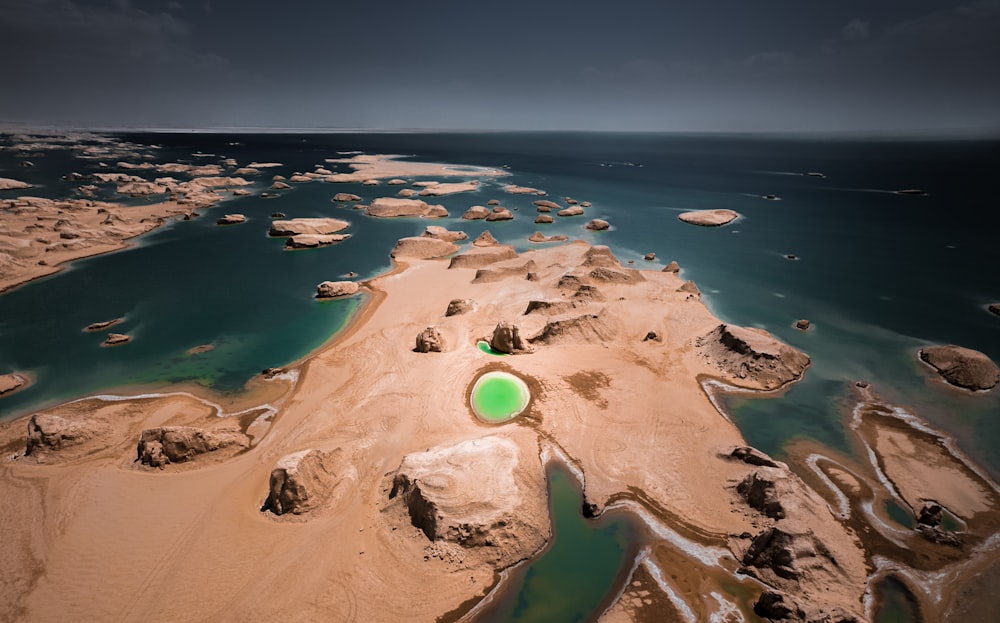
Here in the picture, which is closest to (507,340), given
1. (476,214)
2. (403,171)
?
(476,214)

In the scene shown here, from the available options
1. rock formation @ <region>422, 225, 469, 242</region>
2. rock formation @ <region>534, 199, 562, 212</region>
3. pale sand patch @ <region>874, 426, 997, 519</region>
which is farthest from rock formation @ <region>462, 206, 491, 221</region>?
pale sand patch @ <region>874, 426, 997, 519</region>

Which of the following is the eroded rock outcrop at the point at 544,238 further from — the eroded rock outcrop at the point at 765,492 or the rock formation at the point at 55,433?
the rock formation at the point at 55,433

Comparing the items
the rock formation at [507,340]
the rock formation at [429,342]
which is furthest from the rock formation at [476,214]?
the rock formation at [507,340]

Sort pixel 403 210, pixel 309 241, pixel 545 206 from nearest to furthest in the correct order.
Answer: pixel 309 241 < pixel 403 210 < pixel 545 206

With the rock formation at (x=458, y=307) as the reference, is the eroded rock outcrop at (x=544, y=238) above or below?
above

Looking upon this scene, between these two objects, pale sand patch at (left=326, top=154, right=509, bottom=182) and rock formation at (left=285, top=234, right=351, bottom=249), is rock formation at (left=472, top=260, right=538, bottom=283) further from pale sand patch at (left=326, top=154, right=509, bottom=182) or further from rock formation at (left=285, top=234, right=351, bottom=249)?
pale sand patch at (left=326, top=154, right=509, bottom=182)

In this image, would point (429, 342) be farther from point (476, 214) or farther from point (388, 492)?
point (476, 214)
